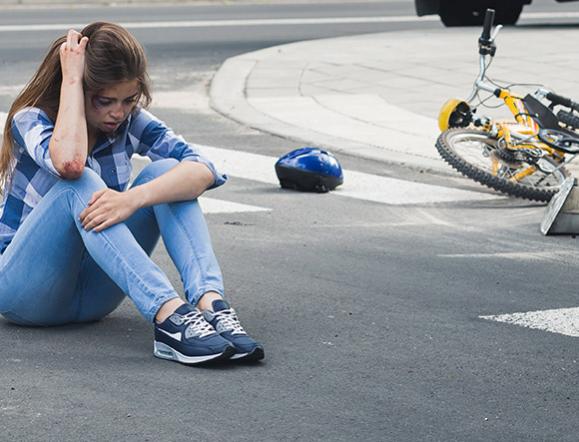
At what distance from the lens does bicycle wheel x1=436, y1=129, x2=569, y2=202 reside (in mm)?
8531

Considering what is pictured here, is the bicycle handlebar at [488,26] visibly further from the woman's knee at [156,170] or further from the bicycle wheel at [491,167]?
the woman's knee at [156,170]

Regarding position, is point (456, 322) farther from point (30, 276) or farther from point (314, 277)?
point (30, 276)

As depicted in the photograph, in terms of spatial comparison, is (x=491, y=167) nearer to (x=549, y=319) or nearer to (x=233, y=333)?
(x=549, y=319)

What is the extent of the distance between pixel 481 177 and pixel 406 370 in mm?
3734

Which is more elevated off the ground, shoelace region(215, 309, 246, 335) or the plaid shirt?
the plaid shirt

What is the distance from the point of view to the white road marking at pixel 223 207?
8195 millimetres

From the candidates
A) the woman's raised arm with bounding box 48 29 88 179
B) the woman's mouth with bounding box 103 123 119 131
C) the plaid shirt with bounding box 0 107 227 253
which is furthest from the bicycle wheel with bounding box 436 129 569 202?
the woman's raised arm with bounding box 48 29 88 179

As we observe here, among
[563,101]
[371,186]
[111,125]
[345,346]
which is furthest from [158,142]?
[371,186]

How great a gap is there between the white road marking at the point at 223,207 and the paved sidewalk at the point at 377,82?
1.78 meters

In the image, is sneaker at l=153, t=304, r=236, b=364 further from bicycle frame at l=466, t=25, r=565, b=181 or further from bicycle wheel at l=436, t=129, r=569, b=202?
bicycle frame at l=466, t=25, r=565, b=181

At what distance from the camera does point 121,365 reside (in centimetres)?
500

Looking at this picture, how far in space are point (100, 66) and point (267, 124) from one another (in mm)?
6693

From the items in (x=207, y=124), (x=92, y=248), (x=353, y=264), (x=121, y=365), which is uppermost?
(x=92, y=248)

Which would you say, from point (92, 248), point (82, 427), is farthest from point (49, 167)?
point (82, 427)
